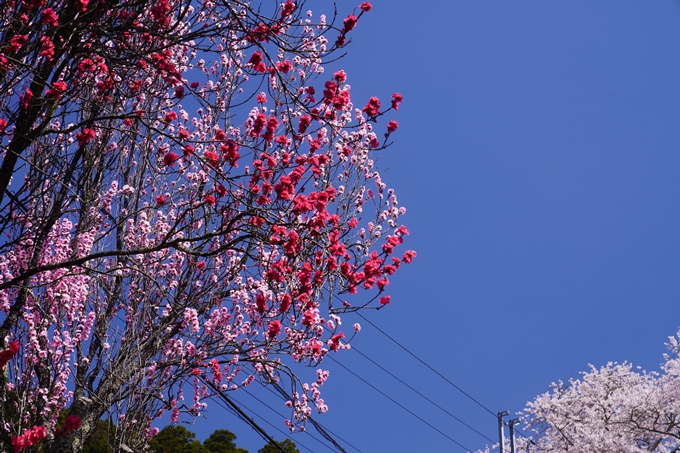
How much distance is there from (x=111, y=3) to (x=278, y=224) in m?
2.07

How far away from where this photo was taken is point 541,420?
20281 mm

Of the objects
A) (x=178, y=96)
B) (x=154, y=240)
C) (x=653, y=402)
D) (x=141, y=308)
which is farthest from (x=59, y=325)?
(x=653, y=402)

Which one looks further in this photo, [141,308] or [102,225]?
[102,225]

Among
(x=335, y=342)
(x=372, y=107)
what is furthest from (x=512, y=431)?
(x=372, y=107)

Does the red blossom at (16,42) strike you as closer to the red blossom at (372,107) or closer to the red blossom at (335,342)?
the red blossom at (372,107)

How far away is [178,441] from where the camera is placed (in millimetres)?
23938

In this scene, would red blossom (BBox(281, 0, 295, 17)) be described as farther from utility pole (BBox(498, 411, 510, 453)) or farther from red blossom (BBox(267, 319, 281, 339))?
utility pole (BBox(498, 411, 510, 453))

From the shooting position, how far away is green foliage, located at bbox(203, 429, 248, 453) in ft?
84.1

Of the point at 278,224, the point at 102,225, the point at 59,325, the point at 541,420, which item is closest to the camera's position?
the point at 278,224

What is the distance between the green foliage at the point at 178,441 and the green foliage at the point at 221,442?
1.04 meters

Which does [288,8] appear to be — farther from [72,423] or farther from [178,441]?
[178,441]

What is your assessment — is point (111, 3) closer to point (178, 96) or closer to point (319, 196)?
point (178, 96)

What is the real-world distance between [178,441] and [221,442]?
2585 mm

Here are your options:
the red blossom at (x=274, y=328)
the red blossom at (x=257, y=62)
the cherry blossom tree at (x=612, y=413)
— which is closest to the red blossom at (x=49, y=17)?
the red blossom at (x=257, y=62)
